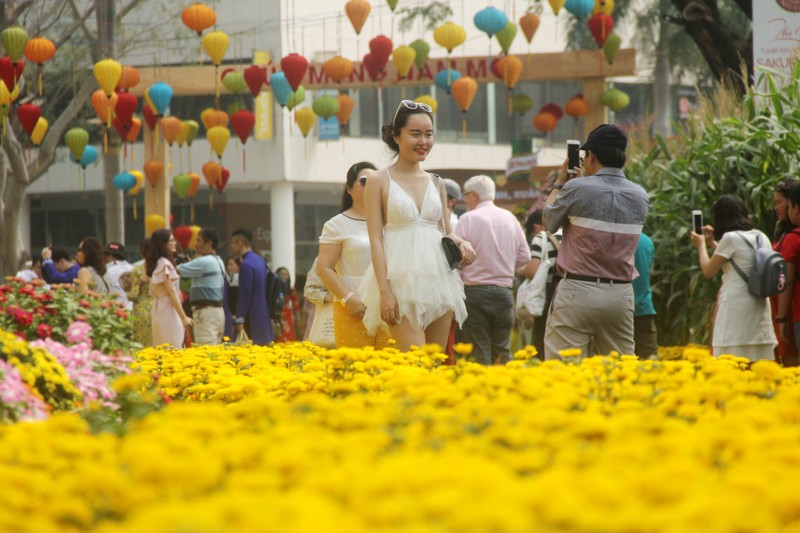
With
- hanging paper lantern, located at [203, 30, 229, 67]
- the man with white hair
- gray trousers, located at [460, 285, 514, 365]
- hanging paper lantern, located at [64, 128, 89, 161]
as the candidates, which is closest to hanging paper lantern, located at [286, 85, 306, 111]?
hanging paper lantern, located at [203, 30, 229, 67]

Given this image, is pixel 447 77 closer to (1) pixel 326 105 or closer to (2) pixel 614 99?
(1) pixel 326 105

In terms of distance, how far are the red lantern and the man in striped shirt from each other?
543 inches

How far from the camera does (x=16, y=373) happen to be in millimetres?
4043

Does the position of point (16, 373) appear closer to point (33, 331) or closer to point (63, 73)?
point (33, 331)

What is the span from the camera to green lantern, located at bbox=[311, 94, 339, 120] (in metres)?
21.8

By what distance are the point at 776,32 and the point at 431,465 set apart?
11.5 meters

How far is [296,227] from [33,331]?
33679 millimetres

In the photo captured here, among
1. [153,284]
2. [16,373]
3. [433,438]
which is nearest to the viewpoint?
[433,438]

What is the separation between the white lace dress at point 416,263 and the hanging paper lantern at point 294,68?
1360cm

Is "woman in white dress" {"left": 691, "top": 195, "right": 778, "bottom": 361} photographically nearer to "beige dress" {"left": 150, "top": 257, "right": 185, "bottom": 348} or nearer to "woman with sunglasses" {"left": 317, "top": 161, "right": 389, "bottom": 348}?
"woman with sunglasses" {"left": 317, "top": 161, "right": 389, "bottom": 348}

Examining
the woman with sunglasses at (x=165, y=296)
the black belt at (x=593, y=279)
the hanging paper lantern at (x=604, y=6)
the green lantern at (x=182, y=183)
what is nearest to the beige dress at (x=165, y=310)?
the woman with sunglasses at (x=165, y=296)

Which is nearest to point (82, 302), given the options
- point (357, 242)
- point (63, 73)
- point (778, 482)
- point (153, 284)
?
point (357, 242)

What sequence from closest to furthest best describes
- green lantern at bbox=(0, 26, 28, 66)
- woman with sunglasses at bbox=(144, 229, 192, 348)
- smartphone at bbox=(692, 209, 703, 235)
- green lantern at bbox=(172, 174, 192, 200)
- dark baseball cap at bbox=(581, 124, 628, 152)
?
dark baseball cap at bbox=(581, 124, 628, 152)
smartphone at bbox=(692, 209, 703, 235)
woman with sunglasses at bbox=(144, 229, 192, 348)
green lantern at bbox=(0, 26, 28, 66)
green lantern at bbox=(172, 174, 192, 200)

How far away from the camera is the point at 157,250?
463 inches
